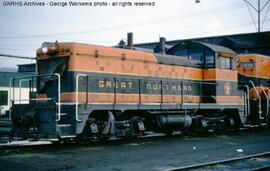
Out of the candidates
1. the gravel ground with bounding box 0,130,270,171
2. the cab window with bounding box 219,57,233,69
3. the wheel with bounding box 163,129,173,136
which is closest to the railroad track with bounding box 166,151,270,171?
the gravel ground with bounding box 0,130,270,171

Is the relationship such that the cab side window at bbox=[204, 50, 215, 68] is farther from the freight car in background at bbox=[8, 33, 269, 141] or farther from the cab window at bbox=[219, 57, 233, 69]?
the cab window at bbox=[219, 57, 233, 69]

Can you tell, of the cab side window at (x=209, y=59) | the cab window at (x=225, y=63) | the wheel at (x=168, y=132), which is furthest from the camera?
the cab window at (x=225, y=63)

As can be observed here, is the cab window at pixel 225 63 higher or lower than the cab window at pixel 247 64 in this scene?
lower

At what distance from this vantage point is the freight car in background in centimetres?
1034

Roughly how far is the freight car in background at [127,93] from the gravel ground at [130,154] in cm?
49

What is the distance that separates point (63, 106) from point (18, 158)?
7.00ft

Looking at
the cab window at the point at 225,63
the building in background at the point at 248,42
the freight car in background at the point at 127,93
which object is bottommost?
the freight car in background at the point at 127,93

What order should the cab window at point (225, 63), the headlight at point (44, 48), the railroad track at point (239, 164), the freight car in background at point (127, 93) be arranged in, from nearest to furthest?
the railroad track at point (239, 164)
the freight car in background at point (127, 93)
the headlight at point (44, 48)
the cab window at point (225, 63)

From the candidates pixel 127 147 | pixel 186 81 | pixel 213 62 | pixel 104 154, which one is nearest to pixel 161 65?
pixel 186 81

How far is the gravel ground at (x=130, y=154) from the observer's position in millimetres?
8016

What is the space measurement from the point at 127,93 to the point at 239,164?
15.6 ft

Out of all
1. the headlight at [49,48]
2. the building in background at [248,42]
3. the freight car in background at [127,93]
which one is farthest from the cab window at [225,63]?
the building in background at [248,42]

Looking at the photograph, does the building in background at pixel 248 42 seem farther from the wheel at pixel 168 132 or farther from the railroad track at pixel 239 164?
the railroad track at pixel 239 164

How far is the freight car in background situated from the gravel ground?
1.59 ft
